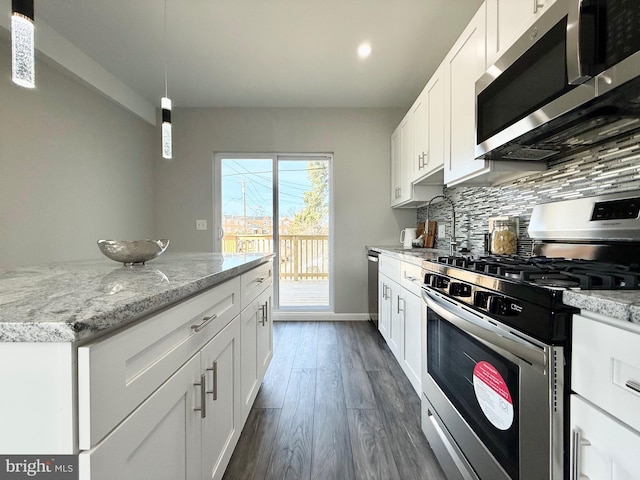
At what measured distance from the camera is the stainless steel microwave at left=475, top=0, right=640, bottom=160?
0.82 meters

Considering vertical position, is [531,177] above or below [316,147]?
below

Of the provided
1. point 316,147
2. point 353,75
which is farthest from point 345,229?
point 353,75

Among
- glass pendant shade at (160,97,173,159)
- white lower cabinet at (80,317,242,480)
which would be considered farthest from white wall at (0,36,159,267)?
white lower cabinet at (80,317,242,480)

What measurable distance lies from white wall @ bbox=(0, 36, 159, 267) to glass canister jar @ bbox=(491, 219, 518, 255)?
3132 mm

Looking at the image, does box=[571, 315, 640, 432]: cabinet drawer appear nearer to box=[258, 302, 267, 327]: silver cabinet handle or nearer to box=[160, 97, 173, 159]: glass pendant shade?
box=[258, 302, 267, 327]: silver cabinet handle

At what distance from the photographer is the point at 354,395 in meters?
1.92

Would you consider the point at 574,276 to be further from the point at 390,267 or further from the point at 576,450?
the point at 390,267

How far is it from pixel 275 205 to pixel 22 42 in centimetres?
282

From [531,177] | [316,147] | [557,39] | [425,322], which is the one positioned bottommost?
[425,322]

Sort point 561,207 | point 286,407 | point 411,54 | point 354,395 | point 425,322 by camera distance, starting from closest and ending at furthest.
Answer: point 561,207, point 425,322, point 286,407, point 354,395, point 411,54

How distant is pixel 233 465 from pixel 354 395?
32.6 inches

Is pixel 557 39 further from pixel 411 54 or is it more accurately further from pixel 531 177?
pixel 411 54

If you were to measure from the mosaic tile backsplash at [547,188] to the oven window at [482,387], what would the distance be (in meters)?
0.78

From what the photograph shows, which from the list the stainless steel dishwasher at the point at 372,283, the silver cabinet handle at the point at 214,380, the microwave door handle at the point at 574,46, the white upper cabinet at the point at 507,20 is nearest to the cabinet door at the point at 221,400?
the silver cabinet handle at the point at 214,380
